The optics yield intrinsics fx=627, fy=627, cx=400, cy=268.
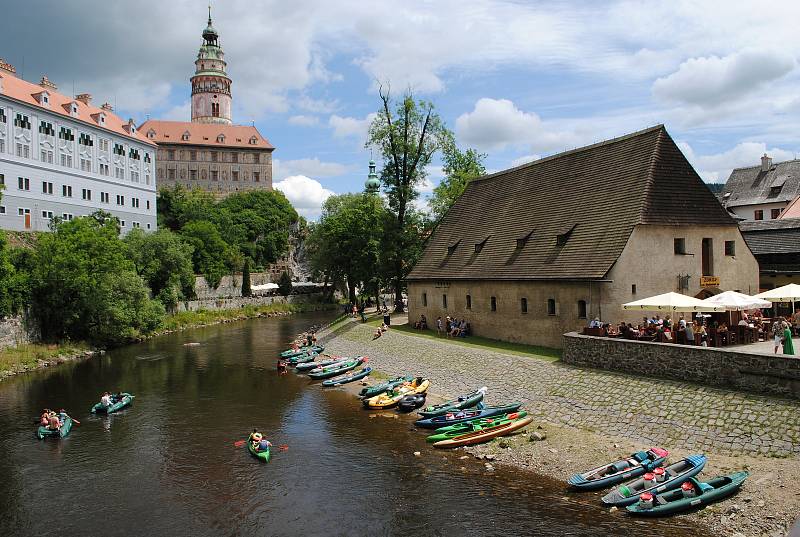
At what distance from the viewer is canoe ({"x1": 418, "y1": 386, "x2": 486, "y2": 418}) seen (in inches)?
1022

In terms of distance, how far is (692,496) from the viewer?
54.6 ft

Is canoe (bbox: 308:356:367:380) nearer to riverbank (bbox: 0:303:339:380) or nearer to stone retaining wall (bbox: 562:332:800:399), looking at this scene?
stone retaining wall (bbox: 562:332:800:399)

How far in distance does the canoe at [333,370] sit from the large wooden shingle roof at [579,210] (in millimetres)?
8333

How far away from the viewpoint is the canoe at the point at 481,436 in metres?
23.0

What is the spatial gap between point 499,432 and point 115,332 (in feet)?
125

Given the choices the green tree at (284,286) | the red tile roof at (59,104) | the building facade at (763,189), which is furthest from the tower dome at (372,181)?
the building facade at (763,189)

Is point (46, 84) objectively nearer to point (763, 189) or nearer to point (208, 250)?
point (208, 250)

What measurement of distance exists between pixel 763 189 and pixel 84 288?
2638 inches

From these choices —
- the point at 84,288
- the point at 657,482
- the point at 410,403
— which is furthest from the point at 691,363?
the point at 84,288

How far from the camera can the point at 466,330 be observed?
38312 mm

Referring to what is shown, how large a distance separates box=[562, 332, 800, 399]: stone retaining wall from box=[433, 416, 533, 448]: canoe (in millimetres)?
4742

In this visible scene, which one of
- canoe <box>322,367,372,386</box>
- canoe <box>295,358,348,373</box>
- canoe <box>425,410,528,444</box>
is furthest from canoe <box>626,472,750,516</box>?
canoe <box>295,358,348,373</box>

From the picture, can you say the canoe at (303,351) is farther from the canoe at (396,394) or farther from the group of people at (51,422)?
the group of people at (51,422)

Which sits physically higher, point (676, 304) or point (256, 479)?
point (676, 304)
